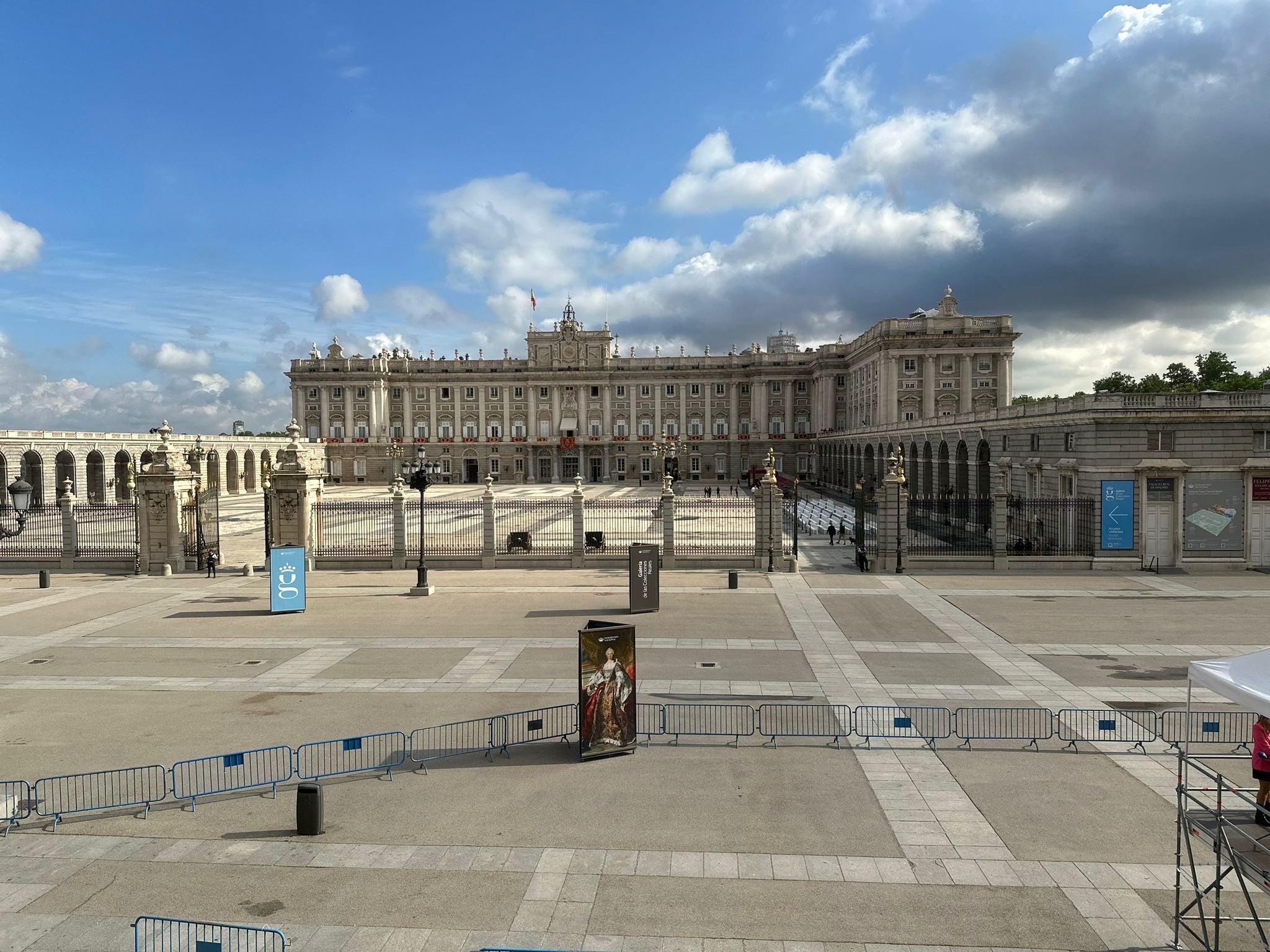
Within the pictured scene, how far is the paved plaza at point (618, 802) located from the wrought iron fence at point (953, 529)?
9.57 meters

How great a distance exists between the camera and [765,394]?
106188 mm

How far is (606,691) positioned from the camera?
12500 mm

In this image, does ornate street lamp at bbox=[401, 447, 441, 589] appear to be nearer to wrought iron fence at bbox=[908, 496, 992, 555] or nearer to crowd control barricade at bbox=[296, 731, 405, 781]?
crowd control barricade at bbox=[296, 731, 405, 781]

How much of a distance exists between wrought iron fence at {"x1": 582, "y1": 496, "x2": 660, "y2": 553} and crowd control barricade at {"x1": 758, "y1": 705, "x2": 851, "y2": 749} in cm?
1757

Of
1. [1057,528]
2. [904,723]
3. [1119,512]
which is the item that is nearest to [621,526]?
[1057,528]

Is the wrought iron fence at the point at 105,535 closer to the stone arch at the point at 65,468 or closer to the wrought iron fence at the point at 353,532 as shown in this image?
the wrought iron fence at the point at 353,532

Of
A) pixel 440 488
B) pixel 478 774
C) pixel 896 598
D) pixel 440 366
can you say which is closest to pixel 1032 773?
pixel 478 774

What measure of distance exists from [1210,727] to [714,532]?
31763mm

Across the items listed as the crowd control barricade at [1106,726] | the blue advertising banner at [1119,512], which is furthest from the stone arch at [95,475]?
the crowd control barricade at [1106,726]

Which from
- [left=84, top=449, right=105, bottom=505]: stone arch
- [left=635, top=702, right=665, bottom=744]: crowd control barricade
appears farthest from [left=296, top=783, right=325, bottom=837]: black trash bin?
[left=84, top=449, right=105, bottom=505]: stone arch

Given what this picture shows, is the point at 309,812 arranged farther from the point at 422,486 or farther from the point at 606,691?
the point at 422,486

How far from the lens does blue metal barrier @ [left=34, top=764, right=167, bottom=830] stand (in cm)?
1088

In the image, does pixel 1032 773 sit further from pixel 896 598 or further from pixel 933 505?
pixel 933 505

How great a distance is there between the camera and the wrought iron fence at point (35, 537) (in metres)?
33.6
